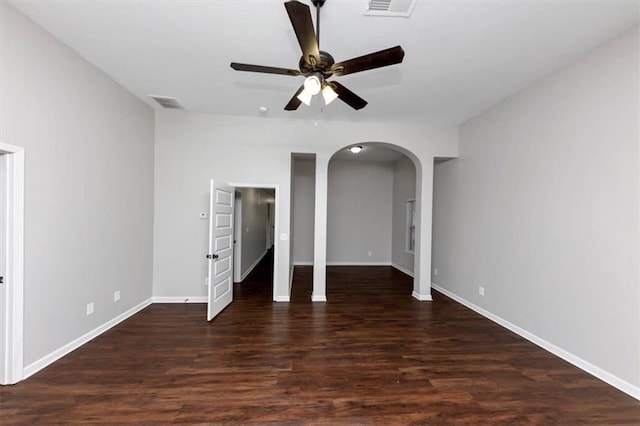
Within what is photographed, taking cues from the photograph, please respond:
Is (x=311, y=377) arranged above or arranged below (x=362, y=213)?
below

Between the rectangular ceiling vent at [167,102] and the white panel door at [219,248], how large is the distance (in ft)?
4.41

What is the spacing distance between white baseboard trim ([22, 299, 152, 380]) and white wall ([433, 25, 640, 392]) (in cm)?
514

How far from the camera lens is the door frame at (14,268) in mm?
2156

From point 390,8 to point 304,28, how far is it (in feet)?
2.95

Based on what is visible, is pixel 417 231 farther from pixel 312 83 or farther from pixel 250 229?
pixel 250 229

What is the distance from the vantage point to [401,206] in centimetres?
721

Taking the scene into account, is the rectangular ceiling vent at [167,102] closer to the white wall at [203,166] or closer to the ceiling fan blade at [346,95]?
the white wall at [203,166]

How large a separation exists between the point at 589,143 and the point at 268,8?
3.21m

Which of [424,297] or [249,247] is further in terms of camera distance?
[249,247]

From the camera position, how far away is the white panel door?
3635mm

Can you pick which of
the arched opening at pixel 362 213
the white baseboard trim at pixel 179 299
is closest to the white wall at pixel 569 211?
the arched opening at pixel 362 213

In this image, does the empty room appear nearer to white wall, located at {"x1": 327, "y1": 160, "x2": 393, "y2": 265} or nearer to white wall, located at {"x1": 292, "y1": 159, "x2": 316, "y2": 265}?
white wall, located at {"x1": 292, "y1": 159, "x2": 316, "y2": 265}

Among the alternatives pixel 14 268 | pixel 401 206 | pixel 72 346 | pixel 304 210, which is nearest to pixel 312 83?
pixel 14 268

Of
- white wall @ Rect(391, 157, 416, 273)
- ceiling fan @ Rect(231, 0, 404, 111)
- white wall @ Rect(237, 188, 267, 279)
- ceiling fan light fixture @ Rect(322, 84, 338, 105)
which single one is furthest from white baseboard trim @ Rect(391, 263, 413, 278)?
ceiling fan @ Rect(231, 0, 404, 111)
